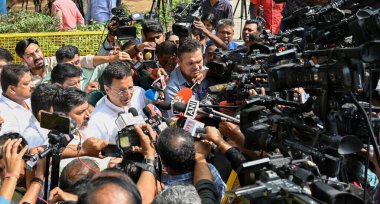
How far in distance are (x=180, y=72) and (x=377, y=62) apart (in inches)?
136

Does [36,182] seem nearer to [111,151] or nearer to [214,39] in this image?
[111,151]

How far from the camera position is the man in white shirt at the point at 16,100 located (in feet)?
18.1

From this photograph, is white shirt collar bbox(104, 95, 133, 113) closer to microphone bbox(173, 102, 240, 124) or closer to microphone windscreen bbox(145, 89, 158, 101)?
microphone windscreen bbox(145, 89, 158, 101)

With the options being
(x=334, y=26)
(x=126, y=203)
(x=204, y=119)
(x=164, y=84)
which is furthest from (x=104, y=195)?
(x=164, y=84)

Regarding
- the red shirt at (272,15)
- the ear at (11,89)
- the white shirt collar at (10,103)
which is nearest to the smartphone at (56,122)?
the white shirt collar at (10,103)

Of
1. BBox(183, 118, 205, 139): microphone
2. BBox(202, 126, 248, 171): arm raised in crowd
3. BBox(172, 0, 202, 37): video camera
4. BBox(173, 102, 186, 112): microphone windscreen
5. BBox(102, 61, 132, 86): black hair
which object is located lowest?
BBox(202, 126, 248, 171): arm raised in crowd

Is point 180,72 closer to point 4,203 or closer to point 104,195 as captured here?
point 4,203

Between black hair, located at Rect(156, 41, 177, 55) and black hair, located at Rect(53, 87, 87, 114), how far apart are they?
1.99 metres

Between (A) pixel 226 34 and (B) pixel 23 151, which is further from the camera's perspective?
(A) pixel 226 34

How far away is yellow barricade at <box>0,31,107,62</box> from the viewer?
9734mm

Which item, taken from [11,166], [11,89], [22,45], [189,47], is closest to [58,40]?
[22,45]

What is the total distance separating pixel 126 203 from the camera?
112 inches

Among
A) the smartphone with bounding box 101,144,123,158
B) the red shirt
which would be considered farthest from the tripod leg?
the red shirt

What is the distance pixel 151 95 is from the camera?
5988 millimetres
